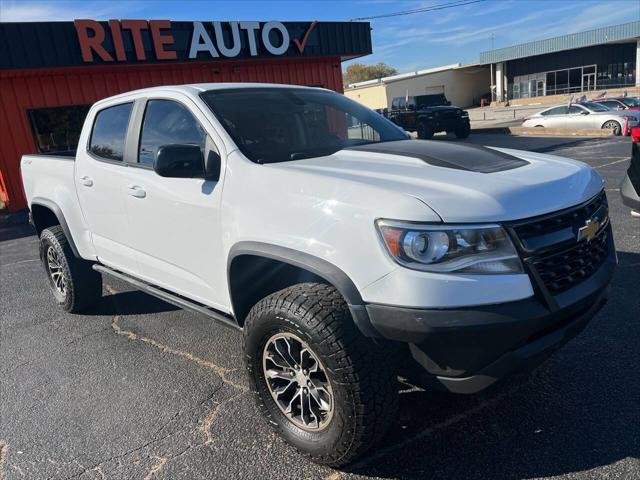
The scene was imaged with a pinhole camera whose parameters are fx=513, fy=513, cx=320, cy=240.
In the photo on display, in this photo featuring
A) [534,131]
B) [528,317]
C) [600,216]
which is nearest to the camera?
[528,317]

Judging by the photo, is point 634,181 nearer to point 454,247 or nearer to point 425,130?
point 454,247

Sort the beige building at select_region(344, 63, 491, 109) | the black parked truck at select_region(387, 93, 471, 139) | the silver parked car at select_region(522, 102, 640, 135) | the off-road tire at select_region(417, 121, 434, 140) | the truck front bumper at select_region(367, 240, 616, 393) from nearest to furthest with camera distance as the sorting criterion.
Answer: the truck front bumper at select_region(367, 240, 616, 393), the silver parked car at select_region(522, 102, 640, 135), the black parked truck at select_region(387, 93, 471, 139), the off-road tire at select_region(417, 121, 434, 140), the beige building at select_region(344, 63, 491, 109)

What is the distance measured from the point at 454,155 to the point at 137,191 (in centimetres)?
211

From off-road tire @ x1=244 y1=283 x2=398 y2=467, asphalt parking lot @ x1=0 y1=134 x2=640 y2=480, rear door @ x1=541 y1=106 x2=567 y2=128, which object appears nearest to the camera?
off-road tire @ x1=244 y1=283 x2=398 y2=467

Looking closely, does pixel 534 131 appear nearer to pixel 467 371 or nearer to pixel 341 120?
pixel 341 120

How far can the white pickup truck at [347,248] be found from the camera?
82.6 inches

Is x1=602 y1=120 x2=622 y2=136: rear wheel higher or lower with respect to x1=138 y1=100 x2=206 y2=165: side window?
lower

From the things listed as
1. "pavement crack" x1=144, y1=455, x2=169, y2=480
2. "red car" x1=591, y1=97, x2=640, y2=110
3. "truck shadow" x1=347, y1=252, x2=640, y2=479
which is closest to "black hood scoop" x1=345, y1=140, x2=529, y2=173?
"truck shadow" x1=347, y1=252, x2=640, y2=479

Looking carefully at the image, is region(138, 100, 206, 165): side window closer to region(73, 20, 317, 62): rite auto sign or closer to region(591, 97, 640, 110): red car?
region(73, 20, 317, 62): rite auto sign

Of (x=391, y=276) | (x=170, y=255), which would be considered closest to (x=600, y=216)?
(x=391, y=276)

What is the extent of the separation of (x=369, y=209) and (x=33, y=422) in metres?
2.55

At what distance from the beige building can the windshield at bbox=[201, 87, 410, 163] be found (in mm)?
50408

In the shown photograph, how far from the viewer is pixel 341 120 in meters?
3.79

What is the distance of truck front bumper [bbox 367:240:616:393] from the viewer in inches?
80.3
